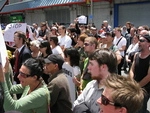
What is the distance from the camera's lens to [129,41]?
32.2 ft

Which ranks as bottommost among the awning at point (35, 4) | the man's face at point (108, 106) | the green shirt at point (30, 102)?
the green shirt at point (30, 102)

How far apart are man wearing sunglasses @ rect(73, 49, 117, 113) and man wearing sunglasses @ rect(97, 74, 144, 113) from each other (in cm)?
64

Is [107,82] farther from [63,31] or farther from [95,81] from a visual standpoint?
[63,31]

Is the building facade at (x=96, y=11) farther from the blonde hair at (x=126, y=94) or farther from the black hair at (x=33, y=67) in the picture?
the blonde hair at (x=126, y=94)

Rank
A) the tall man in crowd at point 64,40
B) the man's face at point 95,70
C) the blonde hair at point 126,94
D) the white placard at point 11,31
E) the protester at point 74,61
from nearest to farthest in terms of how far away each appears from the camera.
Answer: the blonde hair at point 126,94, the man's face at point 95,70, the protester at point 74,61, the white placard at point 11,31, the tall man in crowd at point 64,40

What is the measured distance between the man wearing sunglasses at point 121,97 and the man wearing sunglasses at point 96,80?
64 centimetres

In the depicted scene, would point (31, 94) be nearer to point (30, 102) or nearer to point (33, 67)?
point (30, 102)

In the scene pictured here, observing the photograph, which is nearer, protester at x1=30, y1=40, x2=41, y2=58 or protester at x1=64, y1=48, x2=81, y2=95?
protester at x1=64, y1=48, x2=81, y2=95

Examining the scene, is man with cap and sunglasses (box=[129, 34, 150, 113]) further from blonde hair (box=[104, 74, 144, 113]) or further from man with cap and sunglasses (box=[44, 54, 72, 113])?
blonde hair (box=[104, 74, 144, 113])

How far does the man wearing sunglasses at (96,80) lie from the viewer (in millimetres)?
2479

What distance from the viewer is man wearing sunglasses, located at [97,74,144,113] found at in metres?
1.70

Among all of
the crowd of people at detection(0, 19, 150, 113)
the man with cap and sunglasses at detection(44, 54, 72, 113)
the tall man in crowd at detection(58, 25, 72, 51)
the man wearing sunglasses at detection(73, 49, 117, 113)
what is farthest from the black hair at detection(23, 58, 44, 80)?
the tall man in crowd at detection(58, 25, 72, 51)

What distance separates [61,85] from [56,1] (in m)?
19.0

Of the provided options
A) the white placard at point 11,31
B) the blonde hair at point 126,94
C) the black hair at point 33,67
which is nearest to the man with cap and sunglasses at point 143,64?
the black hair at point 33,67
